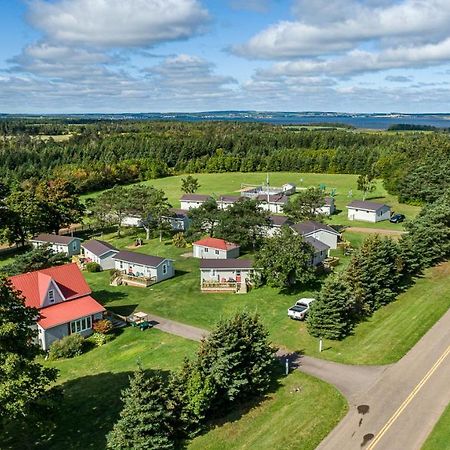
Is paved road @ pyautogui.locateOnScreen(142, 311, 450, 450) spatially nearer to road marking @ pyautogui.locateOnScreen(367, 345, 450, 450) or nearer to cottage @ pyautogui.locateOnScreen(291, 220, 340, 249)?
road marking @ pyautogui.locateOnScreen(367, 345, 450, 450)

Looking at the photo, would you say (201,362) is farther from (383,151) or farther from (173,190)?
(383,151)

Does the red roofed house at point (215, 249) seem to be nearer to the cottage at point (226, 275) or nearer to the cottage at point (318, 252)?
the cottage at point (226, 275)

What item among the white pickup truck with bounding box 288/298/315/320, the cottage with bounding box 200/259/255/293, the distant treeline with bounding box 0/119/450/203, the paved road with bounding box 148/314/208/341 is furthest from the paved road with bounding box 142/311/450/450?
the distant treeline with bounding box 0/119/450/203

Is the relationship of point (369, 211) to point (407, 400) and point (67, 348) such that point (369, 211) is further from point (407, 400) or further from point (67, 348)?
point (67, 348)

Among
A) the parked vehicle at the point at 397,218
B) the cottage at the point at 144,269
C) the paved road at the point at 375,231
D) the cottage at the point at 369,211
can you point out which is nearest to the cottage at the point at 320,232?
the paved road at the point at 375,231

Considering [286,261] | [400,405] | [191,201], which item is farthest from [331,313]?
[191,201]
